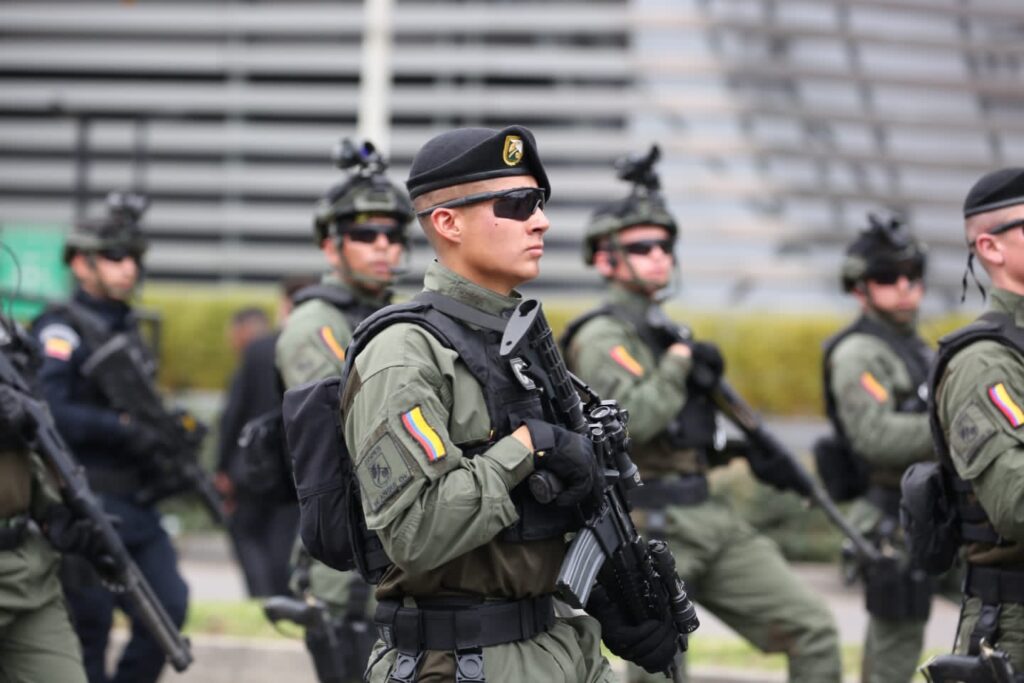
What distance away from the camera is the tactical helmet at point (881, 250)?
6.99 meters

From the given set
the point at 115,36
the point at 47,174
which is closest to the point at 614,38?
the point at 115,36

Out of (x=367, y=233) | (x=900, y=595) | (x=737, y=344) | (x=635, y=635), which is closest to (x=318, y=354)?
(x=367, y=233)

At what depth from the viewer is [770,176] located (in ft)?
76.2

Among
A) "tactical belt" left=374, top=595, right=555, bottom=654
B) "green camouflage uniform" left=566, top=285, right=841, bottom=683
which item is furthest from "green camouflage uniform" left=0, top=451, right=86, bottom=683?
"green camouflage uniform" left=566, top=285, right=841, bottom=683

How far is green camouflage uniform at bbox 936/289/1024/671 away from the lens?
4203mm

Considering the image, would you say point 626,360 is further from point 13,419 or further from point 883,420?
point 13,419

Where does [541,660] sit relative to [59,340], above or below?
below

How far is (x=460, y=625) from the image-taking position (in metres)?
3.61

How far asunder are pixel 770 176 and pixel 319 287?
18054mm

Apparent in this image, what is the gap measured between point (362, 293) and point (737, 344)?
9.10 metres

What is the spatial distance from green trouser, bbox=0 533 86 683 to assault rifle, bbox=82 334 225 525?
1.84 metres

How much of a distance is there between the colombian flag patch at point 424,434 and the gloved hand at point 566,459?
233 millimetres

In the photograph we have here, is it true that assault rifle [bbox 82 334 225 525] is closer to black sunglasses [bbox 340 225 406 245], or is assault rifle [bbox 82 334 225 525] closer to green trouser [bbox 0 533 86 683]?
black sunglasses [bbox 340 225 406 245]

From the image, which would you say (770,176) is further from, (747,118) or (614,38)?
(614,38)
